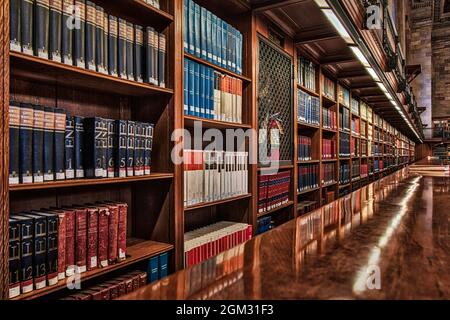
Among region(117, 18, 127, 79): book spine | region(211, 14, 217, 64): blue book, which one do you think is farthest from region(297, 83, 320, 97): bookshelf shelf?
region(117, 18, 127, 79): book spine

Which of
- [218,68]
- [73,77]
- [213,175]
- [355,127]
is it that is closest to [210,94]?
[218,68]

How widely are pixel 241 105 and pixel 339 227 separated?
1517 millimetres

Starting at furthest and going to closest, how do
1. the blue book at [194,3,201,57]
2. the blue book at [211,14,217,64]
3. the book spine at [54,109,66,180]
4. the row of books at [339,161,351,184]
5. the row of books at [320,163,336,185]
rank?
the row of books at [339,161,351,184] < the row of books at [320,163,336,185] < the blue book at [211,14,217,64] < the blue book at [194,3,201,57] < the book spine at [54,109,66,180]

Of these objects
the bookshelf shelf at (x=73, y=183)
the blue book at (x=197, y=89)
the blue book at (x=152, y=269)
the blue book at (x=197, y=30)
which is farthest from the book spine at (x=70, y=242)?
the blue book at (x=197, y=30)

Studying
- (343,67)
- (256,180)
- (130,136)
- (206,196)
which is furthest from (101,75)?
(343,67)

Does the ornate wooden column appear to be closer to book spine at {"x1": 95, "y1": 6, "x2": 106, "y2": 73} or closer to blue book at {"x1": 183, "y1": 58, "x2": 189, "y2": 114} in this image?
book spine at {"x1": 95, "y1": 6, "x2": 106, "y2": 73}

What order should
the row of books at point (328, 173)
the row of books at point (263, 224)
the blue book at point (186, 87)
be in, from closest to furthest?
the blue book at point (186, 87)
the row of books at point (263, 224)
the row of books at point (328, 173)

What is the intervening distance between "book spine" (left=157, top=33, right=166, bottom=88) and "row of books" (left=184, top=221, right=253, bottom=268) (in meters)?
0.86

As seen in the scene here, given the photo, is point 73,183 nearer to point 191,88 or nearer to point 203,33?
point 191,88

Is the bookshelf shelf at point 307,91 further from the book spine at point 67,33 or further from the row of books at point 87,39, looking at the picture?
the book spine at point 67,33

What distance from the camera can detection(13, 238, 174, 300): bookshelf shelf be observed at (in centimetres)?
111

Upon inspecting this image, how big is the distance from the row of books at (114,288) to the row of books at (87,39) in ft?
2.94

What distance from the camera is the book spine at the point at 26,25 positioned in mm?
1104

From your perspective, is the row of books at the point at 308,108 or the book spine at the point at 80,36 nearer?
the book spine at the point at 80,36
